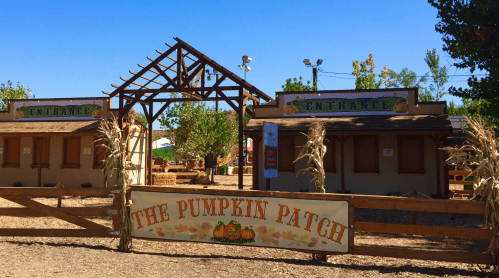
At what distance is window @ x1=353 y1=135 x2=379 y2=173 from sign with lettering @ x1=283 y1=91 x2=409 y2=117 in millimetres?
1279

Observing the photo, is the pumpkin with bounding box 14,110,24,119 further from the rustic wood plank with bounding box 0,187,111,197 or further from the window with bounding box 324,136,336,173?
the window with bounding box 324,136,336,173

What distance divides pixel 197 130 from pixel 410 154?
1833 centimetres

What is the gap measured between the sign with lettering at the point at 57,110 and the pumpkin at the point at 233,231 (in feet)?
50.4

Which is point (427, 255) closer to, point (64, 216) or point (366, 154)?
point (64, 216)

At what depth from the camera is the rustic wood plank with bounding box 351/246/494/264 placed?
628 centimetres

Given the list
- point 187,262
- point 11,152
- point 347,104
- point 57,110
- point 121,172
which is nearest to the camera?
point 187,262

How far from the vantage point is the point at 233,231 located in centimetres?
733

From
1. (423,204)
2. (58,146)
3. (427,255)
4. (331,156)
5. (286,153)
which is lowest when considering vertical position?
(427,255)

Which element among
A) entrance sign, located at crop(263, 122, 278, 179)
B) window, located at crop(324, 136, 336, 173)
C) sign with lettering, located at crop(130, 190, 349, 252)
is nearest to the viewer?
sign with lettering, located at crop(130, 190, 349, 252)

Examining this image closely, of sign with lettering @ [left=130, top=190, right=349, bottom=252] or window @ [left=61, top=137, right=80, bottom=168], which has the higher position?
window @ [left=61, top=137, right=80, bottom=168]

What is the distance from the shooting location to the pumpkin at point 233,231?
731 centimetres

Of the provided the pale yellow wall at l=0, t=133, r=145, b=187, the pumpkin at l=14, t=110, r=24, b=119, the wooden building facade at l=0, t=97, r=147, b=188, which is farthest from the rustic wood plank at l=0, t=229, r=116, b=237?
the pumpkin at l=14, t=110, r=24, b=119

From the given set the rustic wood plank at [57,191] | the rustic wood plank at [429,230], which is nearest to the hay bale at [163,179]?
the rustic wood plank at [57,191]

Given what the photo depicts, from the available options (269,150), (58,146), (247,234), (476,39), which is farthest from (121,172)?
(58,146)
